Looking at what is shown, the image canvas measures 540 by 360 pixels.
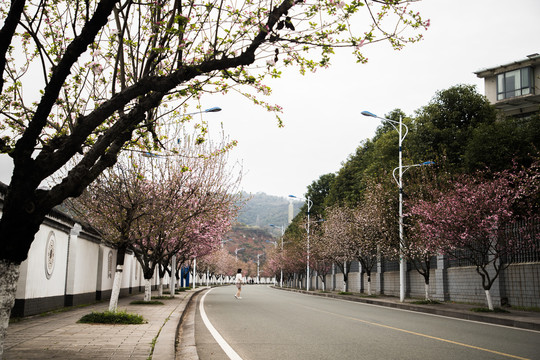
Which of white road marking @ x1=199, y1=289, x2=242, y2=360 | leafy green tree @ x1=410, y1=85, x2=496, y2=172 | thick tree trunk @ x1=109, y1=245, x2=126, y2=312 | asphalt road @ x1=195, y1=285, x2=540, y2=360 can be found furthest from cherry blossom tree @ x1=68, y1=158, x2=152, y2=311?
leafy green tree @ x1=410, y1=85, x2=496, y2=172

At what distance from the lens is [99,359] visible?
23.9 ft

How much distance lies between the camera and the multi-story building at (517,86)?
47.5 m

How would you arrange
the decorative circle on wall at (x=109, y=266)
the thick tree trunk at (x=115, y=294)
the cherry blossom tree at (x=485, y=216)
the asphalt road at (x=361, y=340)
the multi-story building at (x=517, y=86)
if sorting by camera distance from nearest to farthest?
1. the asphalt road at (x=361, y=340)
2. the thick tree trunk at (x=115, y=294)
3. the cherry blossom tree at (x=485, y=216)
4. the decorative circle on wall at (x=109, y=266)
5. the multi-story building at (x=517, y=86)

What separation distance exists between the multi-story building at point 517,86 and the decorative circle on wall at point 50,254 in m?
44.1

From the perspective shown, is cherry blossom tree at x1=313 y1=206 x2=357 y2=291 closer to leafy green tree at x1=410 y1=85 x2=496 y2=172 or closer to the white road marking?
leafy green tree at x1=410 y1=85 x2=496 y2=172

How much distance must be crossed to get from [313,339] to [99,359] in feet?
16.2

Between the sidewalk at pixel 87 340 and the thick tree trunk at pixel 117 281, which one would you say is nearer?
the sidewalk at pixel 87 340

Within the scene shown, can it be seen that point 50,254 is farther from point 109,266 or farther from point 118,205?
point 109,266

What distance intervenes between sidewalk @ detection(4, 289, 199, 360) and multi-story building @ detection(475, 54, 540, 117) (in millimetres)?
45275

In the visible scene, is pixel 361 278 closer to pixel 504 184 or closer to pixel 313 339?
pixel 504 184

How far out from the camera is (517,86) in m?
48.9

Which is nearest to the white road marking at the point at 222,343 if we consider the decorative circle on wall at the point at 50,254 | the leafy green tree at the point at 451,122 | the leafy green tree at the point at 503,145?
the decorative circle on wall at the point at 50,254

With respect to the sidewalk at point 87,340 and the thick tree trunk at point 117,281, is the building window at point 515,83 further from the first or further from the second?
Answer: the sidewalk at point 87,340

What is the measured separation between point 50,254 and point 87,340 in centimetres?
749
